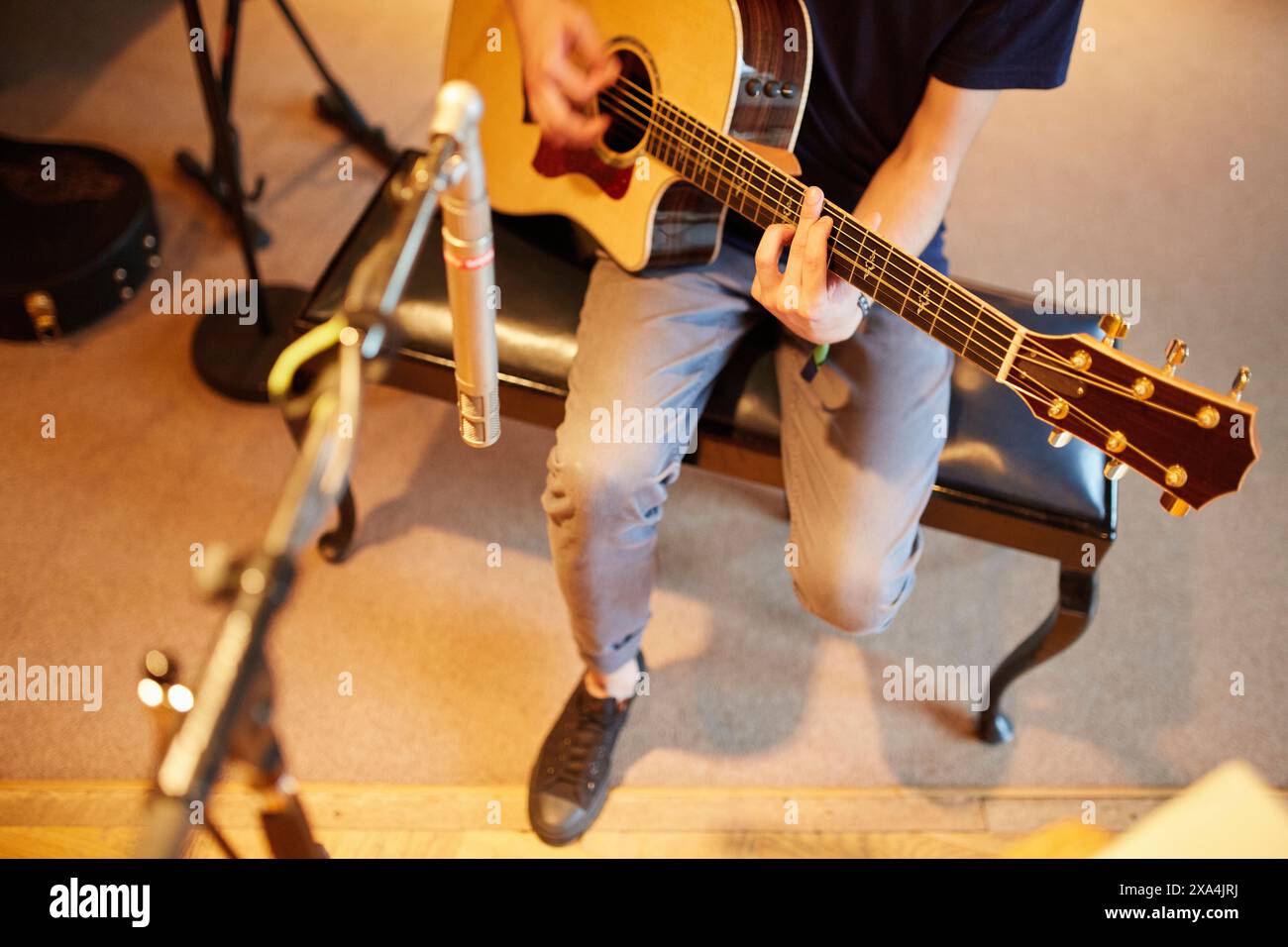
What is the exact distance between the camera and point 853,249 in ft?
3.70

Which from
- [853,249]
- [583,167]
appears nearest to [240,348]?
[583,167]

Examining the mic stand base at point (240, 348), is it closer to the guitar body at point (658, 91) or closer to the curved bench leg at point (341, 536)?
the curved bench leg at point (341, 536)

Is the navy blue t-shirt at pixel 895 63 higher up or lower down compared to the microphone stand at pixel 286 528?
higher up

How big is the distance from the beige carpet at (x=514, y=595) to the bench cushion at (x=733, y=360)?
0.46 m

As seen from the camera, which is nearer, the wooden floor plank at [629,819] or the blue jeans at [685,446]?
the blue jeans at [685,446]

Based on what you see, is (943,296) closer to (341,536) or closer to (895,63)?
(895,63)

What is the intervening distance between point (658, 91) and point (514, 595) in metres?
0.85

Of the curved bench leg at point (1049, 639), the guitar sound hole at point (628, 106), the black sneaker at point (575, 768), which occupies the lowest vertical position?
the black sneaker at point (575, 768)

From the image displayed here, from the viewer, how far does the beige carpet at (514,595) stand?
5.10 ft

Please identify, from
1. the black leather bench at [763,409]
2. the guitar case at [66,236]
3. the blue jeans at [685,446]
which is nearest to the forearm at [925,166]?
the blue jeans at [685,446]

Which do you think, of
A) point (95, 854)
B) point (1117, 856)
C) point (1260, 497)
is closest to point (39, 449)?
point (95, 854)

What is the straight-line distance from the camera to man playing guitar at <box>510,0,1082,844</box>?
122 centimetres

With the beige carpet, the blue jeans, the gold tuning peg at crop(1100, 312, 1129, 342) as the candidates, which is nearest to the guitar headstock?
the gold tuning peg at crop(1100, 312, 1129, 342)
